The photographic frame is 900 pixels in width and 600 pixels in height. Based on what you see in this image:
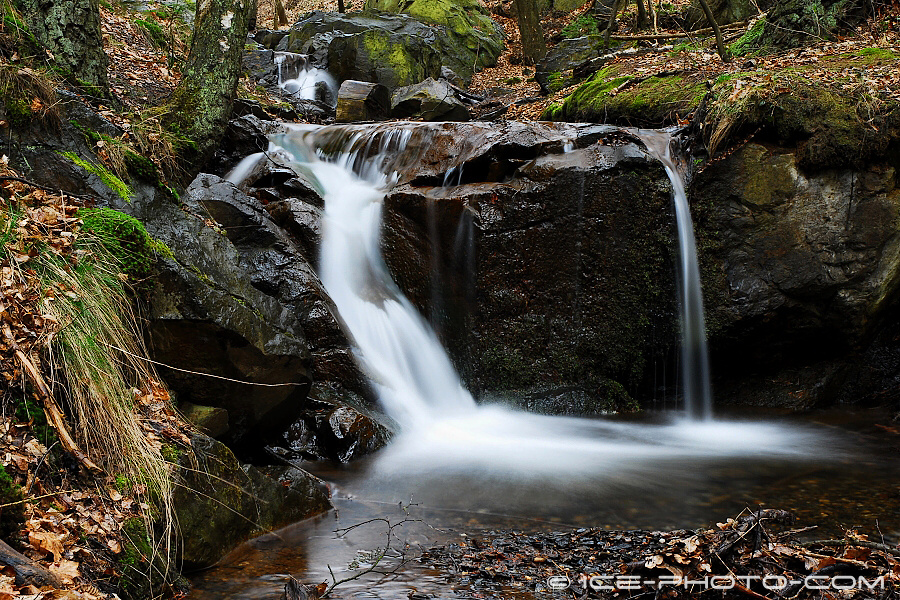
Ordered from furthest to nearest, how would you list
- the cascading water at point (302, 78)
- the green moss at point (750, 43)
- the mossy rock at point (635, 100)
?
1. the cascading water at point (302, 78)
2. the green moss at point (750, 43)
3. the mossy rock at point (635, 100)

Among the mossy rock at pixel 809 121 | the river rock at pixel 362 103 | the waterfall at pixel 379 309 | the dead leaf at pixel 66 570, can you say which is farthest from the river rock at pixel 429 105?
the dead leaf at pixel 66 570

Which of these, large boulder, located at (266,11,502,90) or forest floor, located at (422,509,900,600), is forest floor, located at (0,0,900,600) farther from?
large boulder, located at (266,11,502,90)

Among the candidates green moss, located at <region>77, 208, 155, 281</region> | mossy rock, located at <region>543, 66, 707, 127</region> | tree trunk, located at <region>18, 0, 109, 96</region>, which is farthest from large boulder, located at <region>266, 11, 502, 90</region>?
green moss, located at <region>77, 208, 155, 281</region>

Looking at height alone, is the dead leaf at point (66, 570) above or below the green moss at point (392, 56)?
below

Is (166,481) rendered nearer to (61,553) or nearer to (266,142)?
(61,553)

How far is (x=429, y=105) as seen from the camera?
12.4 m

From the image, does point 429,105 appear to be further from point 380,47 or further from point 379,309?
point 379,309

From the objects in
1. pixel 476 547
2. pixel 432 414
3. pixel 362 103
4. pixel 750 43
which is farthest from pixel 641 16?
pixel 476 547

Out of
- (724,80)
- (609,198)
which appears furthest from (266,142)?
(724,80)

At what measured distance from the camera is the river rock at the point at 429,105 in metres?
12.4

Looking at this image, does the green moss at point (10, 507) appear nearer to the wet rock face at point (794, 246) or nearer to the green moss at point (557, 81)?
the wet rock face at point (794, 246)

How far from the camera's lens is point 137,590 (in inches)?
99.1

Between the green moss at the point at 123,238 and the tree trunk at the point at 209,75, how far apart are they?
4335 mm

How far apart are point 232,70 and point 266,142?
1.24 meters
